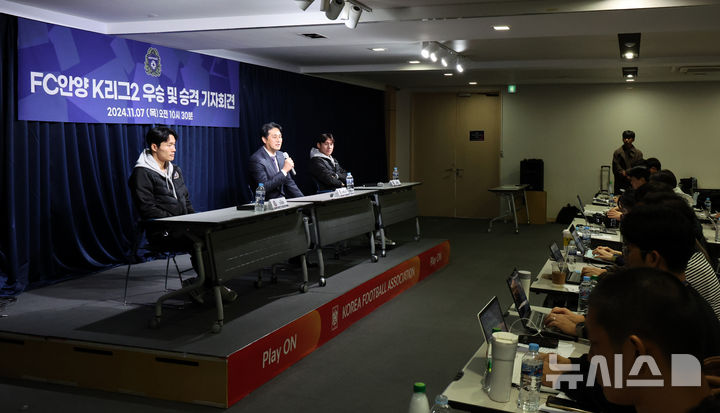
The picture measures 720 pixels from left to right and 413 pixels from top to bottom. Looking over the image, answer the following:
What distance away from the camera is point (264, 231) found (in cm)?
464

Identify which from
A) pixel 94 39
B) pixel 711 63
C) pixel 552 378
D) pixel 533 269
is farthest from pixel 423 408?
pixel 711 63

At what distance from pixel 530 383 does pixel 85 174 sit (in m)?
5.14

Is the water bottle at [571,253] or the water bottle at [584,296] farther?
the water bottle at [571,253]

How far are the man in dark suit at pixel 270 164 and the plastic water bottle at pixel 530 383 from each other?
4.17 meters

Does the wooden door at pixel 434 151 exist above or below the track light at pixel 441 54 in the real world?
below

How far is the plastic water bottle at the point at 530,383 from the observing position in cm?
191

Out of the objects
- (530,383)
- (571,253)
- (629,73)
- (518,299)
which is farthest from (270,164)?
(629,73)

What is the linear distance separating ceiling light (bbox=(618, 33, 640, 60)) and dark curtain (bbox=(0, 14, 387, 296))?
439 centimetres

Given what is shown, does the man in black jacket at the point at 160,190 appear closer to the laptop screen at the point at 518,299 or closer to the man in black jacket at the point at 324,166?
the man in black jacket at the point at 324,166

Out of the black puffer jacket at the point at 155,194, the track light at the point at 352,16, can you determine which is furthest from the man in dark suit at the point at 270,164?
the track light at the point at 352,16

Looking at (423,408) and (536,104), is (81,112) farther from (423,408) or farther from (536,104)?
(536,104)

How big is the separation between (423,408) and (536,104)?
10604 millimetres

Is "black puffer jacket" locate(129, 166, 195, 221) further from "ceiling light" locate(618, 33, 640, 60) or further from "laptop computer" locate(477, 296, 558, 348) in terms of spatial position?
"ceiling light" locate(618, 33, 640, 60)

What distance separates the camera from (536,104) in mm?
11672
